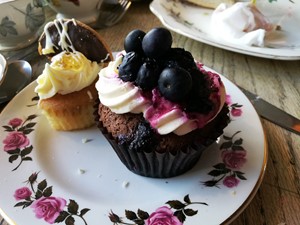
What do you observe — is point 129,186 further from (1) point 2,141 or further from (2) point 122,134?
(1) point 2,141

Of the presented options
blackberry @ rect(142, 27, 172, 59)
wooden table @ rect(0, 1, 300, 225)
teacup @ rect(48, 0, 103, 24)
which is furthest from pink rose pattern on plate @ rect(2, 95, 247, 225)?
teacup @ rect(48, 0, 103, 24)

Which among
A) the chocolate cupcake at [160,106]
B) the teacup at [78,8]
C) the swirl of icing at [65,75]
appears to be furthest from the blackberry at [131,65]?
the teacup at [78,8]

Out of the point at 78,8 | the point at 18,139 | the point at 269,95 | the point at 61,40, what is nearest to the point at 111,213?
the point at 18,139

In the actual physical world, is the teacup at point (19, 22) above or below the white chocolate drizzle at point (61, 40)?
below

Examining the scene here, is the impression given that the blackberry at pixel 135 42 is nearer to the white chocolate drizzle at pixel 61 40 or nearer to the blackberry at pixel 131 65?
the blackberry at pixel 131 65

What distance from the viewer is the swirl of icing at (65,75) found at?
1.16 meters

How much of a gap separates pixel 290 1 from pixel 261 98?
860 mm

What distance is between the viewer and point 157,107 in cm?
93

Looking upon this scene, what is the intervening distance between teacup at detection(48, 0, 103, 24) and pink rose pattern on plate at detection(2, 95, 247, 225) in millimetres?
901

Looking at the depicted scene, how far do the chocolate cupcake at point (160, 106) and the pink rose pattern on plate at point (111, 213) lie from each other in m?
0.09

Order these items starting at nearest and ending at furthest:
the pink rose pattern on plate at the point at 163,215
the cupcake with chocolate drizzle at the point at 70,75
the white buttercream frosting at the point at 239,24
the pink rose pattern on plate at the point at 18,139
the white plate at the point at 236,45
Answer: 1. the pink rose pattern on plate at the point at 163,215
2. the pink rose pattern on plate at the point at 18,139
3. the cupcake with chocolate drizzle at the point at 70,75
4. the white plate at the point at 236,45
5. the white buttercream frosting at the point at 239,24

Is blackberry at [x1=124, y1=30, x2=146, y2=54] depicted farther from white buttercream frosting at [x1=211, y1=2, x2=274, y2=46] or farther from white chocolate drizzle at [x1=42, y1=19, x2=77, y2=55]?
white buttercream frosting at [x1=211, y1=2, x2=274, y2=46]

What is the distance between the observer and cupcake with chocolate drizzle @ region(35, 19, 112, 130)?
117cm

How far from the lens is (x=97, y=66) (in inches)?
49.2
